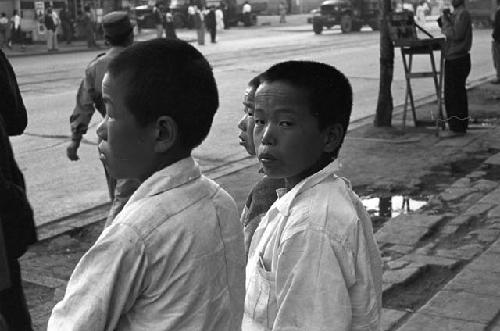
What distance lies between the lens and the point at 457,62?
11109 mm

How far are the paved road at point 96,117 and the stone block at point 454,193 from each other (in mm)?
2880

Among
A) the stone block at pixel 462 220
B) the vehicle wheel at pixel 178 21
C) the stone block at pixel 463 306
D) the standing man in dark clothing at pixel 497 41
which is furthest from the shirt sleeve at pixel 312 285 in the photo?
the vehicle wheel at pixel 178 21

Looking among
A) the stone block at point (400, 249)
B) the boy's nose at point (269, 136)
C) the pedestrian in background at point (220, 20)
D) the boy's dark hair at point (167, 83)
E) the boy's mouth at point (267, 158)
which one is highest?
the boy's dark hair at point (167, 83)

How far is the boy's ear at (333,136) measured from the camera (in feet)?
7.61

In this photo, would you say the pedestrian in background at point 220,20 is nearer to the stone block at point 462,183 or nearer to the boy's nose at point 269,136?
the stone block at point 462,183

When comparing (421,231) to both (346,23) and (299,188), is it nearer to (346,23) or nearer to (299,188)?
(299,188)

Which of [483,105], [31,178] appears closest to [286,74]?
[31,178]

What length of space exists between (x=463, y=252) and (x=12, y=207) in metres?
3.41

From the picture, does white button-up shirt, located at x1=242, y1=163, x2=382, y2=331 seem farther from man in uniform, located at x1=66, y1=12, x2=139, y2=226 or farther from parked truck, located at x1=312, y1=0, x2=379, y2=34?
parked truck, located at x1=312, y1=0, x2=379, y2=34

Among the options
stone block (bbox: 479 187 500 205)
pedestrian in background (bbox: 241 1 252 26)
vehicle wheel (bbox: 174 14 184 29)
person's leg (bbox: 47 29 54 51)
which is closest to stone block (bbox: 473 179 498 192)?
stone block (bbox: 479 187 500 205)

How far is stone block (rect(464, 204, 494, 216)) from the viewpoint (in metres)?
6.80

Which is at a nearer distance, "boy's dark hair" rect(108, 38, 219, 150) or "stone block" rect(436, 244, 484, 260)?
"boy's dark hair" rect(108, 38, 219, 150)

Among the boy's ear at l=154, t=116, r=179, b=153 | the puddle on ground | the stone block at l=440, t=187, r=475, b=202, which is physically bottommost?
the puddle on ground

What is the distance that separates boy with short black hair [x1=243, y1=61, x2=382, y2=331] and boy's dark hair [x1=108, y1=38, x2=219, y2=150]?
1.14 ft
